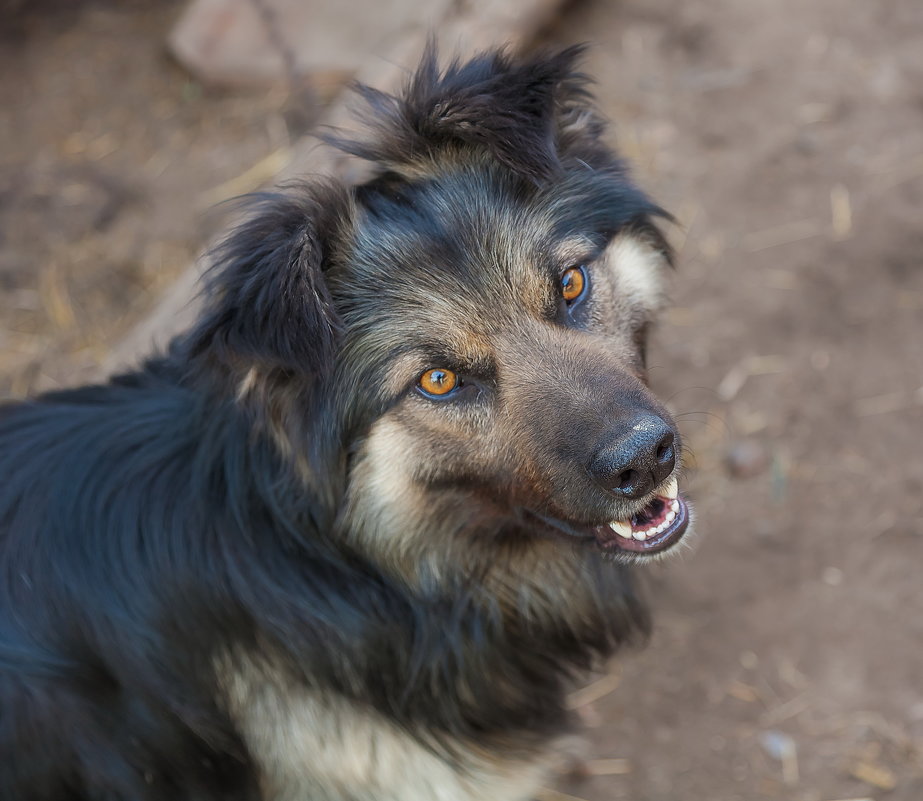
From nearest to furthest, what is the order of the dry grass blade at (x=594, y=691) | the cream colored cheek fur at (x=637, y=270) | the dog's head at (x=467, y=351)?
the dog's head at (x=467, y=351) < the cream colored cheek fur at (x=637, y=270) < the dry grass blade at (x=594, y=691)

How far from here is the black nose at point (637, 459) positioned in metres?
2.44

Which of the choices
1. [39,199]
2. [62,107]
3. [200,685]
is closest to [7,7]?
[62,107]

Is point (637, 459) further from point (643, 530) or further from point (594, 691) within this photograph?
point (594, 691)

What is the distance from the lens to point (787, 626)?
4059mm

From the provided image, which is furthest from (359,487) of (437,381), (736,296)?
(736,296)

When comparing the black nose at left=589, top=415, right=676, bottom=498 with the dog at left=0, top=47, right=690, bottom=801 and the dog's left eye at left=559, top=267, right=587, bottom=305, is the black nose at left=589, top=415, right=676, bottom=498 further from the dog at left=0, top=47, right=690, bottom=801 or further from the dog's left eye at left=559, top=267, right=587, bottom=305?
the dog's left eye at left=559, top=267, right=587, bottom=305

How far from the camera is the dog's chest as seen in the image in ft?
9.28

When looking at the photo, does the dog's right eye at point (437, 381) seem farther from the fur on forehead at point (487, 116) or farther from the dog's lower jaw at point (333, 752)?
the dog's lower jaw at point (333, 752)

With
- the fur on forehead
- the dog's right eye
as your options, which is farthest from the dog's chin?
the fur on forehead

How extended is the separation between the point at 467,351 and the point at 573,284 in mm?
413

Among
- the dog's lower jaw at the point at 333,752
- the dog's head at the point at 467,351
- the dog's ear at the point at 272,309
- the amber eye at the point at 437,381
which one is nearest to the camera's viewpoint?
the dog's ear at the point at 272,309

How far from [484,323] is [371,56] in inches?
153

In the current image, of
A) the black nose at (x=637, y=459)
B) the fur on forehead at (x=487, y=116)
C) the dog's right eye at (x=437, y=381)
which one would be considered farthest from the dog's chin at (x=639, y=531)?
the fur on forehead at (x=487, y=116)

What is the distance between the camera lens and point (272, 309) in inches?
93.8
